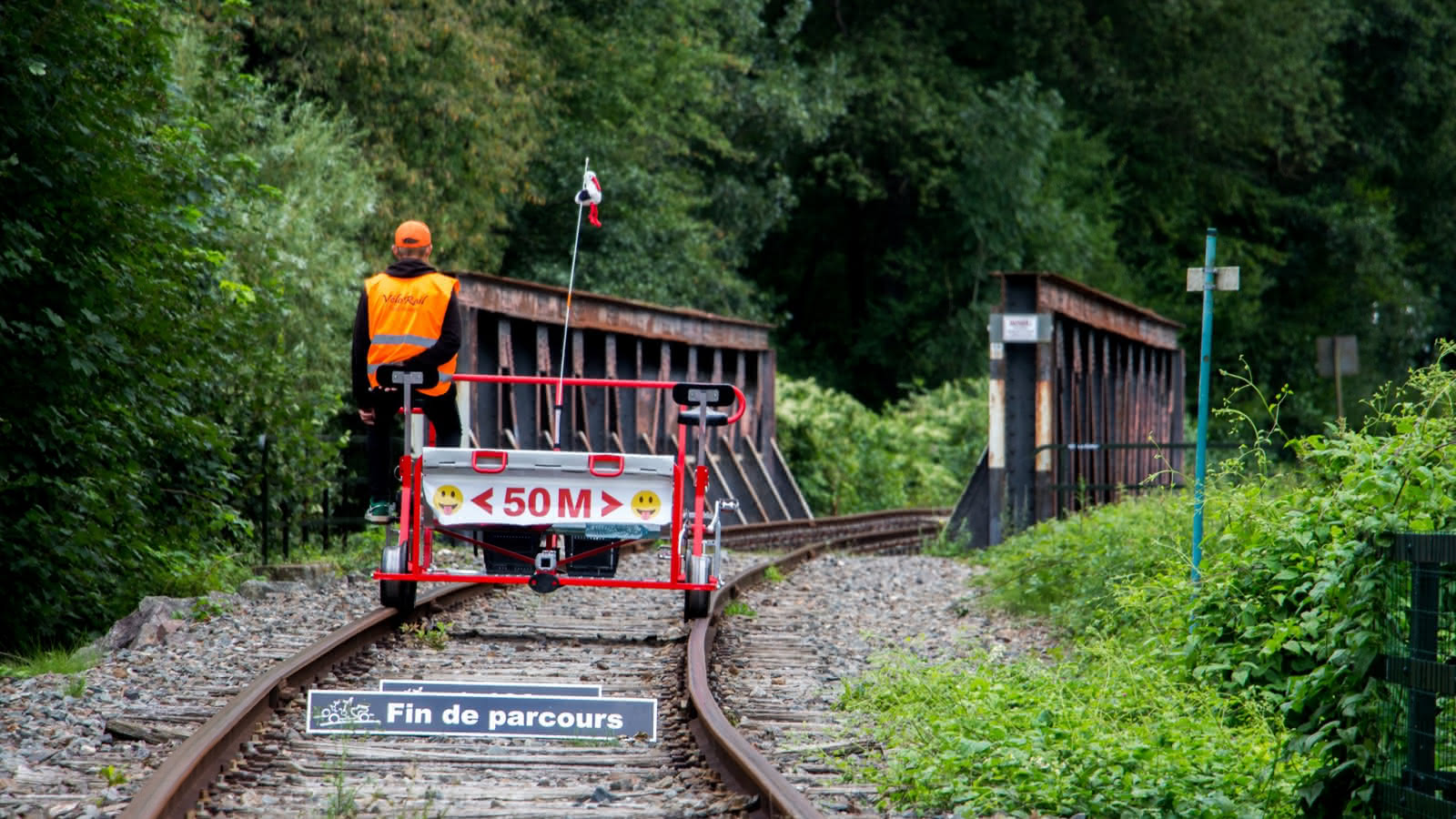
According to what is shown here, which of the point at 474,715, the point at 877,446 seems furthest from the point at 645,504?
the point at 877,446

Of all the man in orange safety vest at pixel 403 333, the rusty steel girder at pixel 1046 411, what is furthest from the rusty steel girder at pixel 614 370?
the man in orange safety vest at pixel 403 333

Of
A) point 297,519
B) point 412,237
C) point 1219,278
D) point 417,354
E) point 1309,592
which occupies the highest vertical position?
point 412,237

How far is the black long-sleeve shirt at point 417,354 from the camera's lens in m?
8.50

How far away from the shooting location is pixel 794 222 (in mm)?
45344

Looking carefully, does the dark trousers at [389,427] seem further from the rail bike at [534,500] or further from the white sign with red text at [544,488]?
the white sign with red text at [544,488]

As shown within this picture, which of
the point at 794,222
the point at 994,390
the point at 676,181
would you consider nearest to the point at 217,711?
the point at 994,390

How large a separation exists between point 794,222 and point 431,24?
20952mm

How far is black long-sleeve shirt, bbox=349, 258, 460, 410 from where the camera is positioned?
8500 millimetres

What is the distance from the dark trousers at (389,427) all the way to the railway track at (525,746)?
2.37 feet

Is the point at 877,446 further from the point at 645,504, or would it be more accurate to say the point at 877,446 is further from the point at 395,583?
the point at 645,504

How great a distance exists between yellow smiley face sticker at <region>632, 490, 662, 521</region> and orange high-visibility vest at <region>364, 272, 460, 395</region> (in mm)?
1227

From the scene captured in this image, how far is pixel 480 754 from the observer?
596 centimetres

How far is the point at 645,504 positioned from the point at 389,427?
1570 mm

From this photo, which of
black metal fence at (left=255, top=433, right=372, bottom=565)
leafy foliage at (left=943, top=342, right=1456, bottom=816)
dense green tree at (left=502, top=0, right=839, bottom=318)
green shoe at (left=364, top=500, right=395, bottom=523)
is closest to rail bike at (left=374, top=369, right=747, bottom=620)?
green shoe at (left=364, top=500, right=395, bottom=523)
